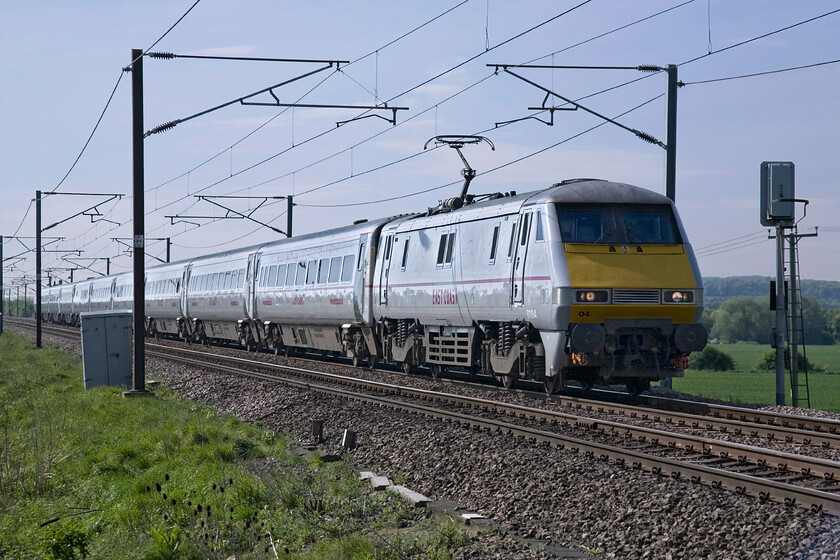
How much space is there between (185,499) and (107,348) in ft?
39.4

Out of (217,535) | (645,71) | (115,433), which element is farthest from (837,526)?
(645,71)

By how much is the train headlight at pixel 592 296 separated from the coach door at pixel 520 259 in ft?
4.41

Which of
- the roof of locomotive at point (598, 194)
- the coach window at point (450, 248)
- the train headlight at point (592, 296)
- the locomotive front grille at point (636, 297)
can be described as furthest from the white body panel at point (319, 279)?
the locomotive front grille at point (636, 297)

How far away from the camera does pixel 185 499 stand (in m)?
9.43

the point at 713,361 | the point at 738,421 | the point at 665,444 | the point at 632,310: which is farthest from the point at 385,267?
the point at 713,361

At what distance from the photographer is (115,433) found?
13.8 meters

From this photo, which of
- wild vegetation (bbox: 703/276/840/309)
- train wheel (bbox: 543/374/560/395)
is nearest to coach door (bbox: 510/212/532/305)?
train wheel (bbox: 543/374/560/395)

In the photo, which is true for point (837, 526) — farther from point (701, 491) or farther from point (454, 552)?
point (454, 552)

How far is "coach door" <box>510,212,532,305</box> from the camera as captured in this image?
52.4ft

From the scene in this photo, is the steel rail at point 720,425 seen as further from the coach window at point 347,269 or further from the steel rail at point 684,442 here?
the coach window at point 347,269

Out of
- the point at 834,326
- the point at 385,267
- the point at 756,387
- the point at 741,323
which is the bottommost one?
the point at 756,387

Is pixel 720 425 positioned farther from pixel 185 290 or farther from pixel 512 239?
pixel 185 290

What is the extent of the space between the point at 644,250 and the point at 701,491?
7.58 meters

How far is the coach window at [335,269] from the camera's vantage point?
2533 centimetres
